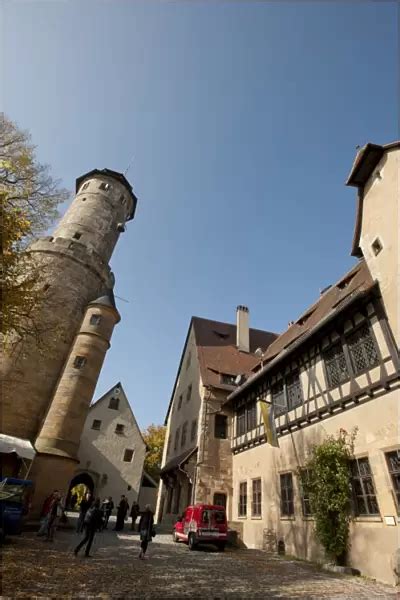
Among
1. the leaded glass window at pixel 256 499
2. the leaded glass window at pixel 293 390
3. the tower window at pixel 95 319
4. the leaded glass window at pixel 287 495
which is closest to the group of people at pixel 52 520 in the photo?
the leaded glass window at pixel 287 495

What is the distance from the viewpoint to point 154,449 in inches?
1649

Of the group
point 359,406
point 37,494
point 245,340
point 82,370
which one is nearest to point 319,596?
point 359,406

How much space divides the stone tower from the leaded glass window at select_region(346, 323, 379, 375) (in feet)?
36.1

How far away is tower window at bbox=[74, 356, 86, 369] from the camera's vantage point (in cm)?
1931

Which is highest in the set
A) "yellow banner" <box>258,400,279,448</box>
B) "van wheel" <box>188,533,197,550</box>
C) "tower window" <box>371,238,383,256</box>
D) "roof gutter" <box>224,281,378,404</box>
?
"tower window" <box>371,238,383,256</box>

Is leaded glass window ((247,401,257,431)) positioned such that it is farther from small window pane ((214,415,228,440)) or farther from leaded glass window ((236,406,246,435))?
small window pane ((214,415,228,440))

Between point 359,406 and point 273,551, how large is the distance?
7.63 metres

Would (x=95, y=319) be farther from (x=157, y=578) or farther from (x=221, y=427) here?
(x=157, y=578)

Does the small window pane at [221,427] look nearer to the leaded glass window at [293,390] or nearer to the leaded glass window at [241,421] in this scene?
the leaded glass window at [241,421]

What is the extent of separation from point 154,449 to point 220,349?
23528mm

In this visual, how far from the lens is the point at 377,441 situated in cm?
946

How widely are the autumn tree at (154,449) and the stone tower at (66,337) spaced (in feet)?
72.9

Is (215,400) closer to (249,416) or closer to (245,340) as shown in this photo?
(249,416)

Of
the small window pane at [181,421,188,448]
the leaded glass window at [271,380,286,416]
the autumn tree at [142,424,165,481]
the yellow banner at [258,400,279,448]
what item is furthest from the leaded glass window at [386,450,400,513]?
the autumn tree at [142,424,165,481]
